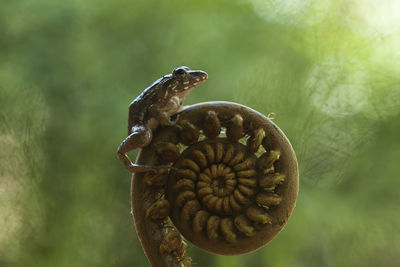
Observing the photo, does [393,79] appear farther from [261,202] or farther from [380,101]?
[261,202]

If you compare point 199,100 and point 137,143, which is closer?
point 137,143

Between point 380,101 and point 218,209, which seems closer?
point 218,209

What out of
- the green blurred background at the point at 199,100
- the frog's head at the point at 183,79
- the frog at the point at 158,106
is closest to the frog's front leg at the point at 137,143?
the frog at the point at 158,106

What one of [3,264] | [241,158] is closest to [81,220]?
[3,264]

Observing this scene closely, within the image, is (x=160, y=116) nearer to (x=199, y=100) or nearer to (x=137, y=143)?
(x=137, y=143)

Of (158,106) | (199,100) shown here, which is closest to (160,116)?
(158,106)
